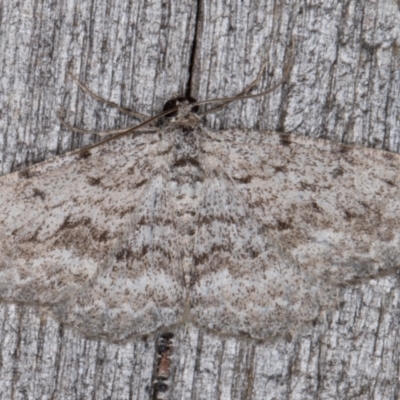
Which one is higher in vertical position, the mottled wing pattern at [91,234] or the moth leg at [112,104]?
the moth leg at [112,104]

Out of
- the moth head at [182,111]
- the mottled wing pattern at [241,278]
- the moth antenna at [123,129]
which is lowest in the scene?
the mottled wing pattern at [241,278]

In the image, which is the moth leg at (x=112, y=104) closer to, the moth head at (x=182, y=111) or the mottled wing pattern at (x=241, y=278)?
the moth head at (x=182, y=111)

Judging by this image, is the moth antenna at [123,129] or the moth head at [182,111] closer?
the moth antenna at [123,129]

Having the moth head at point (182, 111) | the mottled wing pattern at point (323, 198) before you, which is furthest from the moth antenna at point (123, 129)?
the mottled wing pattern at point (323, 198)

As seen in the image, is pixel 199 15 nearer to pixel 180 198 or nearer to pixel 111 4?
pixel 111 4

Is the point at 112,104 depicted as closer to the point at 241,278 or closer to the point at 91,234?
the point at 91,234

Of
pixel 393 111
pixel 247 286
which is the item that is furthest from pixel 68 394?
pixel 393 111

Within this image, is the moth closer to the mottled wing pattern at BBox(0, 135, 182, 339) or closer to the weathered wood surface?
the mottled wing pattern at BBox(0, 135, 182, 339)

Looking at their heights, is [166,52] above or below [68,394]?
above
